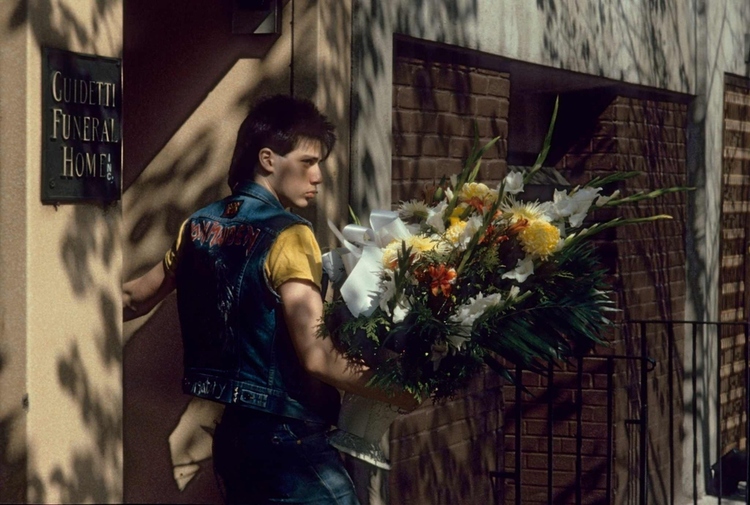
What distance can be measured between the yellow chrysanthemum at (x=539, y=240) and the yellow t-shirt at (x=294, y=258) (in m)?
0.64

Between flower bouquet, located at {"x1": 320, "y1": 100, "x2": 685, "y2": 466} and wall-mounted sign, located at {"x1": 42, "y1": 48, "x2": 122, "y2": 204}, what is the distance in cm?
78

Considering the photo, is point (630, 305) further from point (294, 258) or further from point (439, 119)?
point (294, 258)

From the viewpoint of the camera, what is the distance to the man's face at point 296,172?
14.6 ft

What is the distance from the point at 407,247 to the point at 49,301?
1085mm

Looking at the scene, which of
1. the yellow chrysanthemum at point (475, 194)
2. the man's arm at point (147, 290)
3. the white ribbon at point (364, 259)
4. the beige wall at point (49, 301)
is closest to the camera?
the beige wall at point (49, 301)

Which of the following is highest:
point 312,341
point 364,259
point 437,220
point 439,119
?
point 439,119

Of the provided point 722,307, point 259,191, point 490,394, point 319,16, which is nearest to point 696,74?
point 722,307

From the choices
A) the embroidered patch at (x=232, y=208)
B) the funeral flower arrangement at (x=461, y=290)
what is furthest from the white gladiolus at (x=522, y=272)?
the embroidered patch at (x=232, y=208)

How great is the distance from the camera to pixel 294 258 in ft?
13.9

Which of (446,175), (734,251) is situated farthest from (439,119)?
(734,251)

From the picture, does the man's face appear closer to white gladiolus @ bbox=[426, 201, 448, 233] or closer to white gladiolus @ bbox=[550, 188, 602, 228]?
white gladiolus @ bbox=[426, 201, 448, 233]

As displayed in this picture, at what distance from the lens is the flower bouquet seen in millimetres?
4238

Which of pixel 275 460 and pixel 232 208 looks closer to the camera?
pixel 275 460

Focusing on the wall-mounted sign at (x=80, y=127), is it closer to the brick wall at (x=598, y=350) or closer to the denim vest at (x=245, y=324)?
the denim vest at (x=245, y=324)
